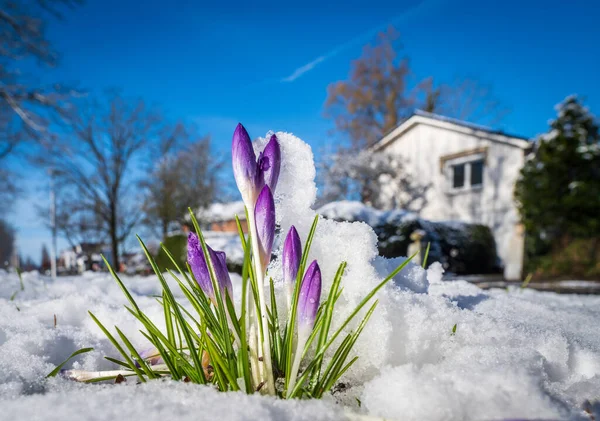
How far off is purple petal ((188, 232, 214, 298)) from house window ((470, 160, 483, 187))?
14689 millimetres

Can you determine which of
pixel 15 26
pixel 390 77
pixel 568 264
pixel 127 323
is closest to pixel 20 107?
pixel 15 26

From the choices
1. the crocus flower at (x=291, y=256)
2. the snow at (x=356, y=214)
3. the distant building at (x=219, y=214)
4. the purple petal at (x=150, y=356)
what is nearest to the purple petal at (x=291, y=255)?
the crocus flower at (x=291, y=256)

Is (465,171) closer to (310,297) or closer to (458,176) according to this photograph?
(458,176)

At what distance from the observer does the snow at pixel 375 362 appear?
627 mm

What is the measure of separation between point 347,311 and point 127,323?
87 centimetres

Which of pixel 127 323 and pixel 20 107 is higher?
pixel 20 107

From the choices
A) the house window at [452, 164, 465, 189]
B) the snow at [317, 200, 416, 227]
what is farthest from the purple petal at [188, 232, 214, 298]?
the house window at [452, 164, 465, 189]

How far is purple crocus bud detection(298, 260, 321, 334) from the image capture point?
0.73 meters

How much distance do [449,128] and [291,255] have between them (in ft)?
49.5

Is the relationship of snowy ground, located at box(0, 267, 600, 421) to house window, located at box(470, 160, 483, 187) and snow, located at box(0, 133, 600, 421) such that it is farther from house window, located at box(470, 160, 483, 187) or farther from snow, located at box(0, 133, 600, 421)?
house window, located at box(470, 160, 483, 187)

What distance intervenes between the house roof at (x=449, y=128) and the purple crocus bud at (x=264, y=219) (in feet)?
44.8

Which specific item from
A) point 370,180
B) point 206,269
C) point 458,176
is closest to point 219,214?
point 370,180

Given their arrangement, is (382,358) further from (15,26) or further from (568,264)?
(15,26)

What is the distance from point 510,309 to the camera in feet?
4.50
